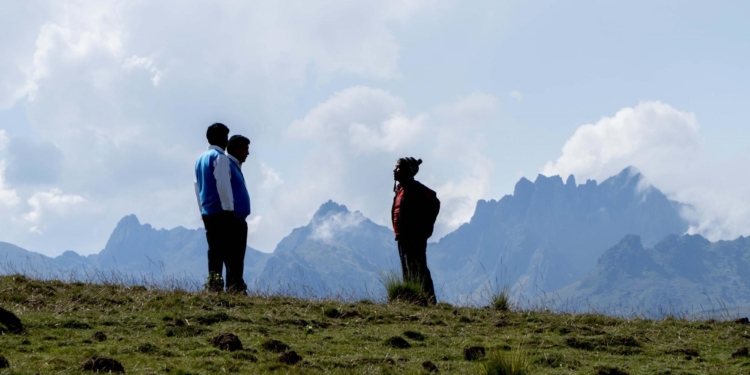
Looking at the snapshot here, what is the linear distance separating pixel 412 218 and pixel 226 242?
127 inches

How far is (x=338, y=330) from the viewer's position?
9258 mm

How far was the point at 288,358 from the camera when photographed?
700cm

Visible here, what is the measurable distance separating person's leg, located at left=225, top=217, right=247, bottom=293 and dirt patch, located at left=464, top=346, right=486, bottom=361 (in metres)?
5.15

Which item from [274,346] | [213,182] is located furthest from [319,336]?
[213,182]

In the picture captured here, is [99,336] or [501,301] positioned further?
[501,301]

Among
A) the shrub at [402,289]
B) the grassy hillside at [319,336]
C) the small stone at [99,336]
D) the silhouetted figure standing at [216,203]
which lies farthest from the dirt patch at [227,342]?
the shrub at [402,289]

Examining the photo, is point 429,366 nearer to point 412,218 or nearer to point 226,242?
point 226,242

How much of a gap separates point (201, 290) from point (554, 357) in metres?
5.66

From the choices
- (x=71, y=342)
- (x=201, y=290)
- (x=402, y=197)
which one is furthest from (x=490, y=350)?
(x=402, y=197)

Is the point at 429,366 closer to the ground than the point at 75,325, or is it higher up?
closer to the ground

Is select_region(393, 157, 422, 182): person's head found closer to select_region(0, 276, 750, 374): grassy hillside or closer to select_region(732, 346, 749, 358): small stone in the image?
select_region(0, 276, 750, 374): grassy hillside

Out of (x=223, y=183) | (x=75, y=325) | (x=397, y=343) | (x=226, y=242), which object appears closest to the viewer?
(x=397, y=343)

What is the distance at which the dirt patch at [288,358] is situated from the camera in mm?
6984

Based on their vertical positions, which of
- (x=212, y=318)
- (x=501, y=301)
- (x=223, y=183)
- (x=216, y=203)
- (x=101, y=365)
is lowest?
(x=101, y=365)
